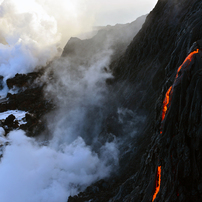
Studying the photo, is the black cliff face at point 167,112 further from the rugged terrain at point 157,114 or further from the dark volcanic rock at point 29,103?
the dark volcanic rock at point 29,103

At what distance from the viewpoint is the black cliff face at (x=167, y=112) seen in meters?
11.6

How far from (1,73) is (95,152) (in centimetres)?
9296

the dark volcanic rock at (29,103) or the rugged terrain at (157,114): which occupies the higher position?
the dark volcanic rock at (29,103)

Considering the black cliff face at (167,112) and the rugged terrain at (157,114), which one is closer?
the black cliff face at (167,112)

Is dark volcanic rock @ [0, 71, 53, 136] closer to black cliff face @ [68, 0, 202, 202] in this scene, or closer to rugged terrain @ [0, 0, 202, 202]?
rugged terrain @ [0, 0, 202, 202]

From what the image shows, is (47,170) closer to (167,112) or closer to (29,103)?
(167,112)

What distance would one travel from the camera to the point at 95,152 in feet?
119

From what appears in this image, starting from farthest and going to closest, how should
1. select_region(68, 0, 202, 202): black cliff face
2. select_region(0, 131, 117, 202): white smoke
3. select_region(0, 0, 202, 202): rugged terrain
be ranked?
select_region(0, 131, 117, 202): white smoke → select_region(0, 0, 202, 202): rugged terrain → select_region(68, 0, 202, 202): black cliff face

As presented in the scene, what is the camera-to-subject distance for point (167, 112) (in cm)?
1390

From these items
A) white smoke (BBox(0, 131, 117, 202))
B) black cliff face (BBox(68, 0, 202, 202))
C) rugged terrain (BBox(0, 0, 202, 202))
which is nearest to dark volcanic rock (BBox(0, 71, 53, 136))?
rugged terrain (BBox(0, 0, 202, 202))

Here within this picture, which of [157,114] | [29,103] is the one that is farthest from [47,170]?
[29,103]

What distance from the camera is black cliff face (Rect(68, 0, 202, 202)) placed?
11648mm

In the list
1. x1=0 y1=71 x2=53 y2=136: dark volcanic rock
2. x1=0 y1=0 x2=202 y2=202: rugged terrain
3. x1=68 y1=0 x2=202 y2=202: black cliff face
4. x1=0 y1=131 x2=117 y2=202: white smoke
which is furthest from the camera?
x1=0 y1=71 x2=53 y2=136: dark volcanic rock

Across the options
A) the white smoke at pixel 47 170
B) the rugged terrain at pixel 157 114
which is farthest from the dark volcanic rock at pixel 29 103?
the white smoke at pixel 47 170
